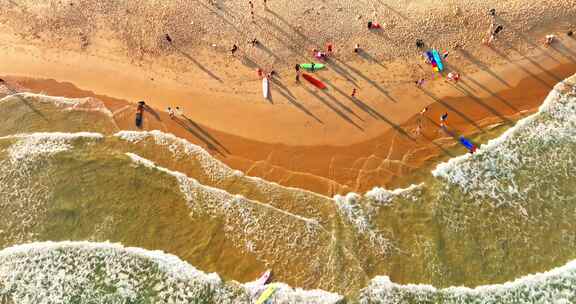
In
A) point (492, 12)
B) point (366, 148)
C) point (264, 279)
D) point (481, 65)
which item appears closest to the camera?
point (264, 279)

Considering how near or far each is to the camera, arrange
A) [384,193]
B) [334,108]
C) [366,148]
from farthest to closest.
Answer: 1. [334,108]
2. [366,148]
3. [384,193]

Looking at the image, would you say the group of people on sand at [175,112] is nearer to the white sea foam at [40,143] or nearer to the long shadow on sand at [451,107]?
→ the white sea foam at [40,143]

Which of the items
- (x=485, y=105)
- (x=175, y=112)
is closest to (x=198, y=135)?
(x=175, y=112)

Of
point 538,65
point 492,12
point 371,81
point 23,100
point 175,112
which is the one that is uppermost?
point 492,12

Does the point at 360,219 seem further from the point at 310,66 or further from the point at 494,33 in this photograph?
the point at 494,33

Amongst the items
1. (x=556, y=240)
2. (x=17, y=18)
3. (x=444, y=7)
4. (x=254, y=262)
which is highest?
(x=444, y=7)

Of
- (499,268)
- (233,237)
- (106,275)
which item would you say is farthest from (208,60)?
(499,268)

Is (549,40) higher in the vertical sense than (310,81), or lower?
higher

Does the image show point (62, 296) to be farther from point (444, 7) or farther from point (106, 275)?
point (444, 7)
